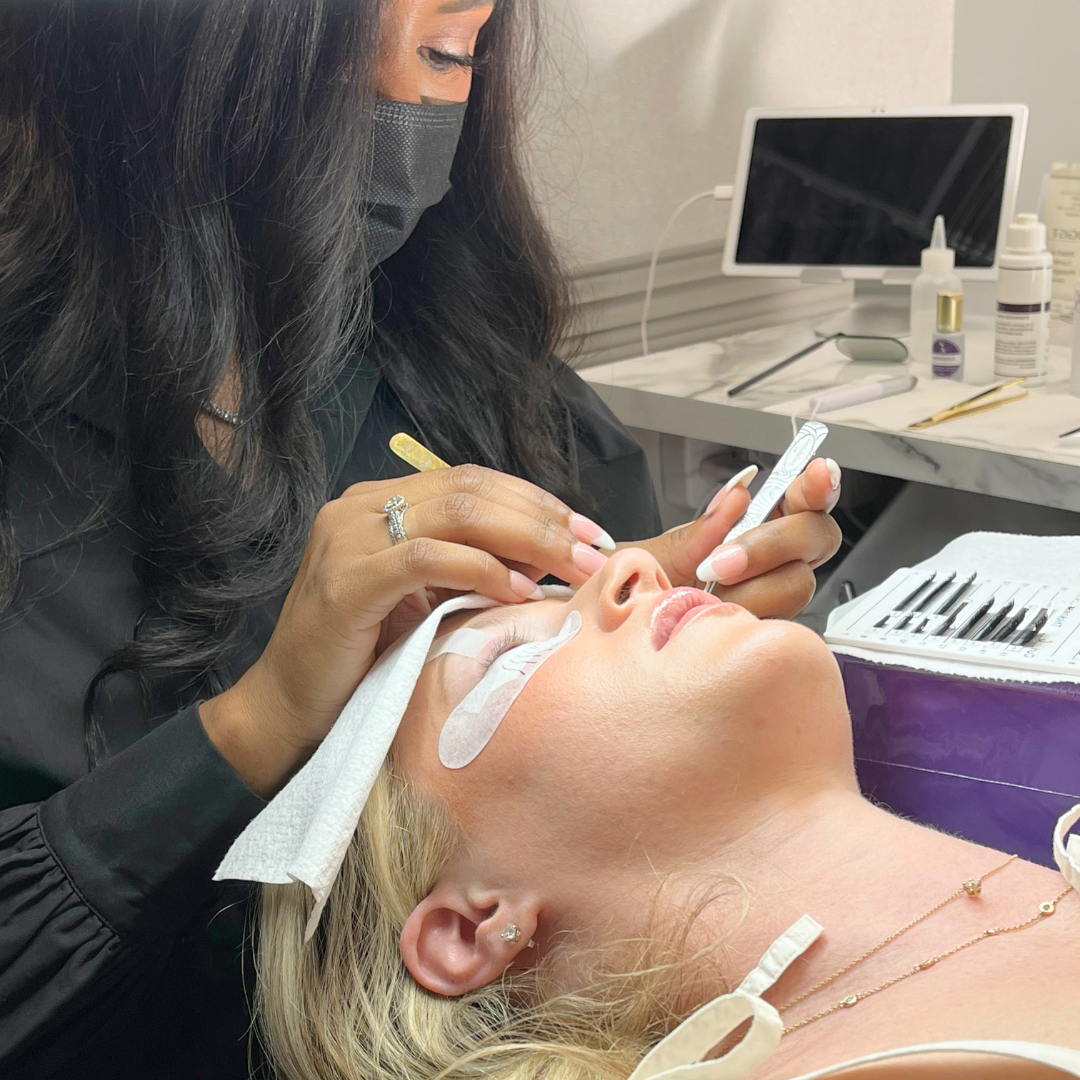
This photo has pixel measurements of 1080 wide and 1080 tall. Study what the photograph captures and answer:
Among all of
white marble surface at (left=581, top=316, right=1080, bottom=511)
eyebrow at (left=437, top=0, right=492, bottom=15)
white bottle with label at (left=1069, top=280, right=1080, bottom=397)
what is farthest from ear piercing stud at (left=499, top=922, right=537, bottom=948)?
white bottle with label at (left=1069, top=280, right=1080, bottom=397)

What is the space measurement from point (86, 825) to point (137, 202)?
543 millimetres

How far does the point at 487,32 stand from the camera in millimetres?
1188

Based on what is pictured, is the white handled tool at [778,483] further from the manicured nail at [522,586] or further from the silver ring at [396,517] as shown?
the silver ring at [396,517]

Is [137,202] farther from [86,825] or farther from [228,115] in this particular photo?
[86,825]

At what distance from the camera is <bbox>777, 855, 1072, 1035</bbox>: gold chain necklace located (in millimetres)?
602

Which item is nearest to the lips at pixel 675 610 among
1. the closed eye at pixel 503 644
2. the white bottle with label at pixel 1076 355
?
the closed eye at pixel 503 644

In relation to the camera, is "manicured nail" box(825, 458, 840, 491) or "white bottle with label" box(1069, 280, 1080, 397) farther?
"white bottle with label" box(1069, 280, 1080, 397)

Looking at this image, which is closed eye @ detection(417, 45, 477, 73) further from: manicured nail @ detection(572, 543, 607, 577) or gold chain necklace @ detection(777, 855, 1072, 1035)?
gold chain necklace @ detection(777, 855, 1072, 1035)

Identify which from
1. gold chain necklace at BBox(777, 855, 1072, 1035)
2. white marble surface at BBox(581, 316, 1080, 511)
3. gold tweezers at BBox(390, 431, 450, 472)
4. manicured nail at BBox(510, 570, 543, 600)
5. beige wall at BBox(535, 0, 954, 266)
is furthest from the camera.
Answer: beige wall at BBox(535, 0, 954, 266)

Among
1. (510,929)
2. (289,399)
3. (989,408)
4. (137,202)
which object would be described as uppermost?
(137,202)

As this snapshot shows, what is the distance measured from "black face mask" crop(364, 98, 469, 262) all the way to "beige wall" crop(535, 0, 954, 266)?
0.68 meters

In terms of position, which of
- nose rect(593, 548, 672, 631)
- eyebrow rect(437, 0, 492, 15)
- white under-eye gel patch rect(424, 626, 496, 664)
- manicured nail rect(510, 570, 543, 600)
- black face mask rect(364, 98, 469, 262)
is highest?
eyebrow rect(437, 0, 492, 15)

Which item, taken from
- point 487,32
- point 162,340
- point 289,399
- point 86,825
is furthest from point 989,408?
point 86,825

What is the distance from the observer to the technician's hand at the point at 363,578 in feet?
2.44
